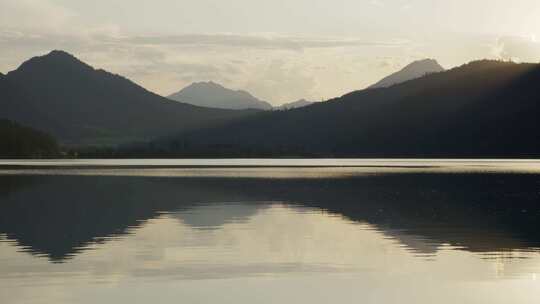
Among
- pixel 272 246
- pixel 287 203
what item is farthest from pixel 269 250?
pixel 287 203

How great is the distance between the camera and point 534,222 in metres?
52.2

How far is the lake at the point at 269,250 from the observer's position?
92.4 ft

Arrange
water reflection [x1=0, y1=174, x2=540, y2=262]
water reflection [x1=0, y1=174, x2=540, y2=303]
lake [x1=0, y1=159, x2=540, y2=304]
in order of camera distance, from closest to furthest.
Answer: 1. lake [x1=0, y1=159, x2=540, y2=304]
2. water reflection [x1=0, y1=174, x2=540, y2=303]
3. water reflection [x1=0, y1=174, x2=540, y2=262]

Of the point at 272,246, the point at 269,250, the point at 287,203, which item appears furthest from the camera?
the point at 287,203

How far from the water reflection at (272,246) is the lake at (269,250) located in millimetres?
71

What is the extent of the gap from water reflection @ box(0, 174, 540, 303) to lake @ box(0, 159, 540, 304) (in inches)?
2.8

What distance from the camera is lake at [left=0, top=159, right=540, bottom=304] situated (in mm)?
28172

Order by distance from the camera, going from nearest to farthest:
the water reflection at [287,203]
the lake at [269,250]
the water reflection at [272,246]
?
the lake at [269,250] → the water reflection at [272,246] → the water reflection at [287,203]

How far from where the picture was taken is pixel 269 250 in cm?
3925

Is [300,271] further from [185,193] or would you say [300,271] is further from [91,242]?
[185,193]

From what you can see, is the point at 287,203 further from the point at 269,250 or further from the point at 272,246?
the point at 269,250

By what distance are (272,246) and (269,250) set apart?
4.64 ft

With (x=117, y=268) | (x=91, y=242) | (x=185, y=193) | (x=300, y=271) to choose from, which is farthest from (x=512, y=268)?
(x=185, y=193)

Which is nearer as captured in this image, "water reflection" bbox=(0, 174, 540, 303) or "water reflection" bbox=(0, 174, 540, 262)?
"water reflection" bbox=(0, 174, 540, 303)
